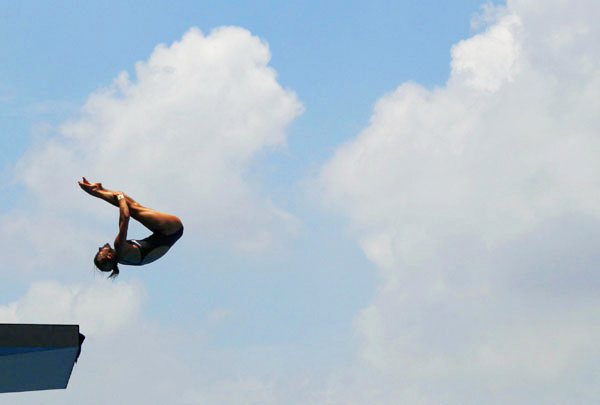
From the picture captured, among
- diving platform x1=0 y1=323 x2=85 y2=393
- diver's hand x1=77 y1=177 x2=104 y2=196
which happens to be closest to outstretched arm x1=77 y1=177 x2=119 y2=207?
diver's hand x1=77 y1=177 x2=104 y2=196

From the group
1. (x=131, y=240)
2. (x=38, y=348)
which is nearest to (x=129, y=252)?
(x=131, y=240)

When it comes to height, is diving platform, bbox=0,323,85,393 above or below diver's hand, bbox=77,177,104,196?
below

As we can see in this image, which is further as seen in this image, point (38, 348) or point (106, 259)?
point (38, 348)

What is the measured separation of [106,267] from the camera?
14.2m

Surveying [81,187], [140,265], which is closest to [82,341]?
[140,265]

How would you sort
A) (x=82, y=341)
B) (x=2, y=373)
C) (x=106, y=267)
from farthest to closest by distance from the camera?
1. (x=2, y=373)
2. (x=82, y=341)
3. (x=106, y=267)

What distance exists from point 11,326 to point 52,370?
3086 millimetres

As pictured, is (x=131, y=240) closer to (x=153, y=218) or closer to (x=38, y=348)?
(x=153, y=218)

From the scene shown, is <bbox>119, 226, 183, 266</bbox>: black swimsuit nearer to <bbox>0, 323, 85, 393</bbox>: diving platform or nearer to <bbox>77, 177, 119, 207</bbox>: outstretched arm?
<bbox>77, 177, 119, 207</bbox>: outstretched arm

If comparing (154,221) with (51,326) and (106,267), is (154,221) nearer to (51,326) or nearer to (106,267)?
(106,267)

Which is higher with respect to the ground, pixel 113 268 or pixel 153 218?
pixel 153 218

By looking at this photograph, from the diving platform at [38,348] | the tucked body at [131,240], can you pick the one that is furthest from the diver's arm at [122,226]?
the diving platform at [38,348]

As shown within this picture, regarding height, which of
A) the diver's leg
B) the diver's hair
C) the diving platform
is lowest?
the diving platform

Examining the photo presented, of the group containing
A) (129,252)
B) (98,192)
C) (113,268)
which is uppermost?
(98,192)
